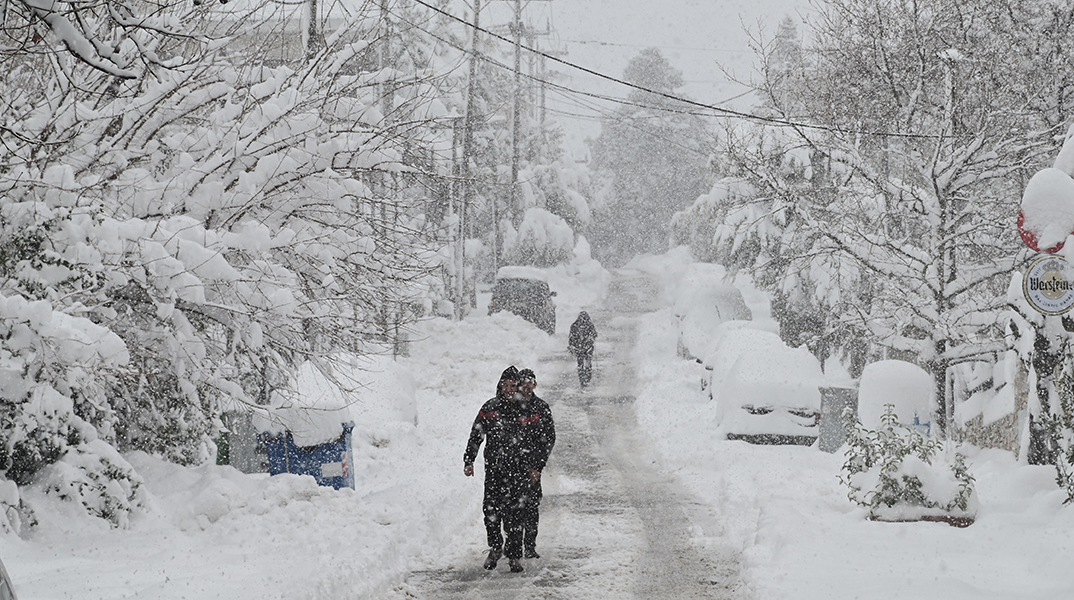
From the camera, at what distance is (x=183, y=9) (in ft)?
29.3

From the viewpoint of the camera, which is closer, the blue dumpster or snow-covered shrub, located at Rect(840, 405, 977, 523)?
snow-covered shrub, located at Rect(840, 405, 977, 523)

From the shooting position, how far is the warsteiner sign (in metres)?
8.23

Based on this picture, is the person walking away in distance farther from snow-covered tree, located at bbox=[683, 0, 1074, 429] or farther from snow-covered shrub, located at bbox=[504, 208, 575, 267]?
snow-covered shrub, located at bbox=[504, 208, 575, 267]

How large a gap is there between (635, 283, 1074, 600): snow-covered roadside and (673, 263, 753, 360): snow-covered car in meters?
12.8

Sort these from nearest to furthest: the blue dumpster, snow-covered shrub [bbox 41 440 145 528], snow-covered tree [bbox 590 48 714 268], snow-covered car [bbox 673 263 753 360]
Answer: snow-covered shrub [bbox 41 440 145 528] → the blue dumpster → snow-covered car [bbox 673 263 753 360] → snow-covered tree [bbox 590 48 714 268]

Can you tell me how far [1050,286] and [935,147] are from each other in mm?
5584

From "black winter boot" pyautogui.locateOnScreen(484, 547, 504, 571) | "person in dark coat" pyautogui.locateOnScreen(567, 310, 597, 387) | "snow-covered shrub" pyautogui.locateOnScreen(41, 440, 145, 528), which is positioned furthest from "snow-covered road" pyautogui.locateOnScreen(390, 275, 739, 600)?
"person in dark coat" pyautogui.locateOnScreen(567, 310, 597, 387)

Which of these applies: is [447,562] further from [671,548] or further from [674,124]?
[674,124]

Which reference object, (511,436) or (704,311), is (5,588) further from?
(704,311)

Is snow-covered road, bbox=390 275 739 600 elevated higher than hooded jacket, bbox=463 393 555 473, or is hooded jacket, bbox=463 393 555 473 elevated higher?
hooded jacket, bbox=463 393 555 473

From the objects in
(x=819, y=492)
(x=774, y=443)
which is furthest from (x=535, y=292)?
(x=819, y=492)

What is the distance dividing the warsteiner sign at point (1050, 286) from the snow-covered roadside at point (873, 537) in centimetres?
157

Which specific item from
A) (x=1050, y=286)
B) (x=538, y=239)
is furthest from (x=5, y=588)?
(x=538, y=239)

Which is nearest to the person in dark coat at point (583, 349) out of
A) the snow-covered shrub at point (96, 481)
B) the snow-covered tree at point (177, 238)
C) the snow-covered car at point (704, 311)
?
the snow-covered car at point (704, 311)
